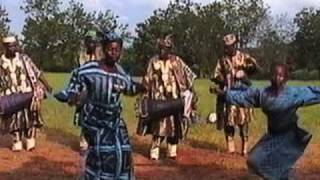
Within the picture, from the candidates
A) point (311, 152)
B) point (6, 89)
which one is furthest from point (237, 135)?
point (6, 89)

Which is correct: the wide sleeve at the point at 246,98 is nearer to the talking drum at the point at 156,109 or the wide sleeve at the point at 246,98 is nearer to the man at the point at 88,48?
the talking drum at the point at 156,109

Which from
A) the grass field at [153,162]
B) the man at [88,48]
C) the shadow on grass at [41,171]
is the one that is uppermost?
the man at [88,48]

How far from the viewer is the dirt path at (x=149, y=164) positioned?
12.3 m

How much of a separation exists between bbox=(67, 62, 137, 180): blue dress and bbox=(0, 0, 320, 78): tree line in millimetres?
56816

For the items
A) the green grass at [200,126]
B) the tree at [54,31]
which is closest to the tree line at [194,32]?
the tree at [54,31]

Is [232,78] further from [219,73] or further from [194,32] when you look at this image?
[194,32]

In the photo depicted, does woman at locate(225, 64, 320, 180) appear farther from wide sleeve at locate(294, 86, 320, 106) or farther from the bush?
the bush

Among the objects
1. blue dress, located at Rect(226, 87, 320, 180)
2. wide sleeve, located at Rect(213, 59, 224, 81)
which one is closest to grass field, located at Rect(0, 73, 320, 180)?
wide sleeve, located at Rect(213, 59, 224, 81)

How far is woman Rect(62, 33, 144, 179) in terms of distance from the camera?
26.9ft

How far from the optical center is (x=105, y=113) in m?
8.23

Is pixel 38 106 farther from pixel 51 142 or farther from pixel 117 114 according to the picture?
pixel 117 114

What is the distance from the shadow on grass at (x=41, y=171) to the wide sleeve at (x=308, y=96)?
4294 millimetres

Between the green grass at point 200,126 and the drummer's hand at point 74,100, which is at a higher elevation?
the drummer's hand at point 74,100

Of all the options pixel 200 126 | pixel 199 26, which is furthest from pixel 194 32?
pixel 200 126
